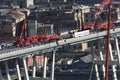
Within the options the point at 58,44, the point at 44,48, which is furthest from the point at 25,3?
the point at 44,48

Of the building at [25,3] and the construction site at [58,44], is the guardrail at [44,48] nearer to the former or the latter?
the construction site at [58,44]

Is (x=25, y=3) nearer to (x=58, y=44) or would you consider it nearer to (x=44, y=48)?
(x=58, y=44)

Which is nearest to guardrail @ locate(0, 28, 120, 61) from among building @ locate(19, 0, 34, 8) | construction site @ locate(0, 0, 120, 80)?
construction site @ locate(0, 0, 120, 80)

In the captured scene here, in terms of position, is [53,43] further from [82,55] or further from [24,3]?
[24,3]

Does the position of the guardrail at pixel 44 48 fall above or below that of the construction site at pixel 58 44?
above

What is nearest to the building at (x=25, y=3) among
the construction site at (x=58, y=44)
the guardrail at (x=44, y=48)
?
the construction site at (x=58, y=44)

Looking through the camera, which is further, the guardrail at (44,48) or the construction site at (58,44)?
the construction site at (58,44)

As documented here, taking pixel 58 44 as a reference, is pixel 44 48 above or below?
above

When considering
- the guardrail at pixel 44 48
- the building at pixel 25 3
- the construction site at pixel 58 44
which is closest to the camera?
the guardrail at pixel 44 48

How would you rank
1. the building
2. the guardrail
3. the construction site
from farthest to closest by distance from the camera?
the building → the construction site → the guardrail

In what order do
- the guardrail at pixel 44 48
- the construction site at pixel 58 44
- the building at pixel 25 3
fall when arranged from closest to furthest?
the guardrail at pixel 44 48 → the construction site at pixel 58 44 → the building at pixel 25 3

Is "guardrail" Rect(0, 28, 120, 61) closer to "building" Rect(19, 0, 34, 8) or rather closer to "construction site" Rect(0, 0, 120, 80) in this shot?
"construction site" Rect(0, 0, 120, 80)
